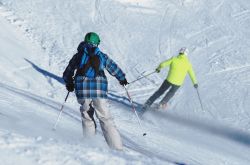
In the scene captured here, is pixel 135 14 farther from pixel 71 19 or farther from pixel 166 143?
pixel 166 143

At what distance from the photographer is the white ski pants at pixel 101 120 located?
25.5 feet

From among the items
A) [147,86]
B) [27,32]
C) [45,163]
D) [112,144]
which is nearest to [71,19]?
[27,32]

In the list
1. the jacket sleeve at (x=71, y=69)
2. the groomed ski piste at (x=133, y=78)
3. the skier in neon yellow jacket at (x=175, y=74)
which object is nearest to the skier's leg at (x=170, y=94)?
the skier in neon yellow jacket at (x=175, y=74)

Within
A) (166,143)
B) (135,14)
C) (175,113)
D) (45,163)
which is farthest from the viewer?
(135,14)

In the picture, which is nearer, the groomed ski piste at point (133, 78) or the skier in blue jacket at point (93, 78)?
the skier in blue jacket at point (93, 78)

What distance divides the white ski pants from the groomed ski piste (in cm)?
24

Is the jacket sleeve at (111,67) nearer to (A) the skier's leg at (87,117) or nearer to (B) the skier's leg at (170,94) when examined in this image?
(A) the skier's leg at (87,117)

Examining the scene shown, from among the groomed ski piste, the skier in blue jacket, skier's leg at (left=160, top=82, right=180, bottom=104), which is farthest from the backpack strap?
skier's leg at (left=160, top=82, right=180, bottom=104)

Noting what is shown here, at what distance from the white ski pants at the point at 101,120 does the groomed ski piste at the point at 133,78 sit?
237 millimetres

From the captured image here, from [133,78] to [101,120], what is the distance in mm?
7707

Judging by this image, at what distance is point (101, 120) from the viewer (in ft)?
26.0

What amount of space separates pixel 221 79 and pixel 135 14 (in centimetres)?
543

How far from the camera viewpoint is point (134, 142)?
393 inches

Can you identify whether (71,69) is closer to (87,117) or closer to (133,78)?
(87,117)
